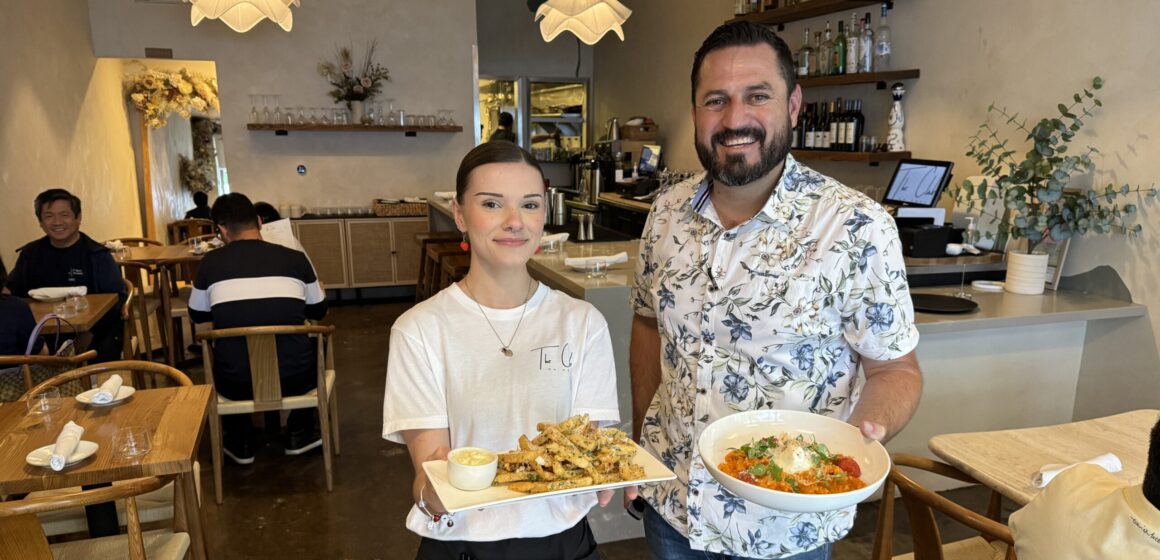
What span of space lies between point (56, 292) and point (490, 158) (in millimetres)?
3570

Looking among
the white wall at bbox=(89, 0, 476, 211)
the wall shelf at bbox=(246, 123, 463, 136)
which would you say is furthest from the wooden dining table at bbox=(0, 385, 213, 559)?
the white wall at bbox=(89, 0, 476, 211)

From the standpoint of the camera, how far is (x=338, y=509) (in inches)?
128

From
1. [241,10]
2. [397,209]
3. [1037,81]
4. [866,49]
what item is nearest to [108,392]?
[241,10]

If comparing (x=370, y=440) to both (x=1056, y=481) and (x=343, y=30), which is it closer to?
(x=1056, y=481)

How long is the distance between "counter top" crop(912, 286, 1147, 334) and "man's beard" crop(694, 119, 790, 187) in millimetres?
1819

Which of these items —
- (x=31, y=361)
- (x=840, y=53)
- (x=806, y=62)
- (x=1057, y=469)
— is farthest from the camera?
(x=806, y=62)

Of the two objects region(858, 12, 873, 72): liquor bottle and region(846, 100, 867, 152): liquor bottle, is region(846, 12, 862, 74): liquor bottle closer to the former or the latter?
region(858, 12, 873, 72): liquor bottle

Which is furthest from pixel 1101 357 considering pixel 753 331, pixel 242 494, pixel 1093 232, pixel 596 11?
pixel 242 494

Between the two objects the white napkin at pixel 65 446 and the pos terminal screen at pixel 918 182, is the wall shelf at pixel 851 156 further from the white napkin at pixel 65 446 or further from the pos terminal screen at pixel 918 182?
the white napkin at pixel 65 446

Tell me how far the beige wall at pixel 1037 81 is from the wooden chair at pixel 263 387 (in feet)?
11.8

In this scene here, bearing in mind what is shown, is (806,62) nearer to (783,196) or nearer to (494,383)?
(783,196)

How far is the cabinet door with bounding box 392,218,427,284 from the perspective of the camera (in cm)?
721

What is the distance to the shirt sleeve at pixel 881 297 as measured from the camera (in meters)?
1.34

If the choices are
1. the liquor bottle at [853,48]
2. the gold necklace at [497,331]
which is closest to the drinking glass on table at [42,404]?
the gold necklace at [497,331]
